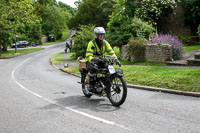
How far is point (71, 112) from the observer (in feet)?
21.0

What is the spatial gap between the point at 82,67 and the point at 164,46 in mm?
9669

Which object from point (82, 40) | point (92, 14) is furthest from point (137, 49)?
point (92, 14)

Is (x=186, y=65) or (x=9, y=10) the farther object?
(x=9, y=10)

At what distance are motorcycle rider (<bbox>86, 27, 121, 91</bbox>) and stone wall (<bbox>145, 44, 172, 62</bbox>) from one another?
9.61m

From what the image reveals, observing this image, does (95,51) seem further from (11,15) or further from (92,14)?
(92,14)

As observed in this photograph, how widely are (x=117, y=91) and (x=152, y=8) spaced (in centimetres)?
2206

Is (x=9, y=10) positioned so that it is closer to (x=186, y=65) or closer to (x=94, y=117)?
(x=186, y=65)

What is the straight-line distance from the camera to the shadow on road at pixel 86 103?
6678 mm

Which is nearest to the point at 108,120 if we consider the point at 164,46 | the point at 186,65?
the point at 186,65

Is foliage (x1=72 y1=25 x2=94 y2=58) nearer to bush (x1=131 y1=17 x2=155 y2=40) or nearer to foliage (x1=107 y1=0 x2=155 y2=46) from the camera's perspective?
foliage (x1=107 y1=0 x2=155 y2=46)

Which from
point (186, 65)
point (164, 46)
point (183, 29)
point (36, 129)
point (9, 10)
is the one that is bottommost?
point (36, 129)

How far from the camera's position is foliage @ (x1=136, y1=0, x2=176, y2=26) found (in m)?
27.0

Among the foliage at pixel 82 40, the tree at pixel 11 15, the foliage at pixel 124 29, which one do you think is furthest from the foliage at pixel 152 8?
the tree at pixel 11 15

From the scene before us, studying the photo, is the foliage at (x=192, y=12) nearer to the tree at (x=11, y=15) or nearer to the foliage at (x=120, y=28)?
the foliage at (x=120, y=28)
